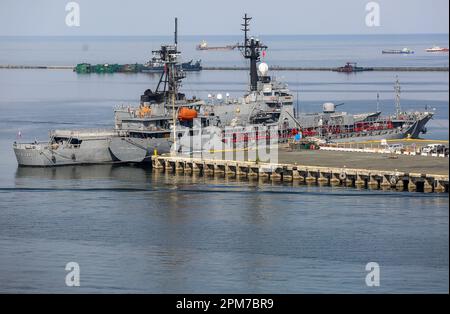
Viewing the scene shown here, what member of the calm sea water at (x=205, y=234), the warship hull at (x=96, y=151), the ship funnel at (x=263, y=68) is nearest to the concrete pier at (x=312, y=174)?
the calm sea water at (x=205, y=234)

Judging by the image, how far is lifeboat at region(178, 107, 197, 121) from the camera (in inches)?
3110

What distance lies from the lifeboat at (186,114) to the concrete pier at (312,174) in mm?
5232

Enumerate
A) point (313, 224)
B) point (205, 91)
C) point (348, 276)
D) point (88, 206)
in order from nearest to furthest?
point (348, 276), point (313, 224), point (88, 206), point (205, 91)

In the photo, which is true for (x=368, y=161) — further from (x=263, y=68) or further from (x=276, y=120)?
(x=263, y=68)

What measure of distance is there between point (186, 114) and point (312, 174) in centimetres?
1492

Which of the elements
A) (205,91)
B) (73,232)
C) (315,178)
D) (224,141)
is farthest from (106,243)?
(205,91)

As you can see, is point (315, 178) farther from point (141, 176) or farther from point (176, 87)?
point (176, 87)

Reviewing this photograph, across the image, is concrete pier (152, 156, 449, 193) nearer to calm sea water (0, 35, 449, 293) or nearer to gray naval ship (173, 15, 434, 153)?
calm sea water (0, 35, 449, 293)

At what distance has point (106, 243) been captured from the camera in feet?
162

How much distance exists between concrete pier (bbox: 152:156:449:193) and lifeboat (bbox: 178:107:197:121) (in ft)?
17.2

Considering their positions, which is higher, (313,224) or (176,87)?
(176,87)

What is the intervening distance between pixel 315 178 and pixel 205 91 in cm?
7213

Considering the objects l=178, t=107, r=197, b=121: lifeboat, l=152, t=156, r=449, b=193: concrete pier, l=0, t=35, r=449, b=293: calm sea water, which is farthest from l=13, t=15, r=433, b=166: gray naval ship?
l=152, t=156, r=449, b=193: concrete pier

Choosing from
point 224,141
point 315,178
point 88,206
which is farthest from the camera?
point 224,141
